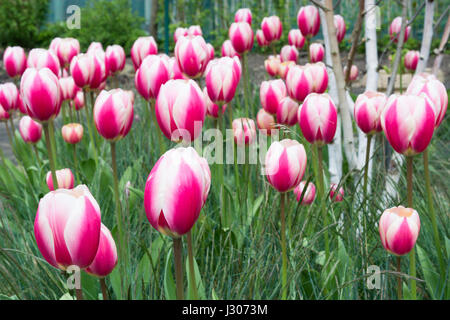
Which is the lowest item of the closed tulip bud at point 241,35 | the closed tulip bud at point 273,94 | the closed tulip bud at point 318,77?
the closed tulip bud at point 273,94

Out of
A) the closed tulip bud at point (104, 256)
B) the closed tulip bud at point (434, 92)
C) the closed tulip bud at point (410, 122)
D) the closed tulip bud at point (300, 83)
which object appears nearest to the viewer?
the closed tulip bud at point (104, 256)

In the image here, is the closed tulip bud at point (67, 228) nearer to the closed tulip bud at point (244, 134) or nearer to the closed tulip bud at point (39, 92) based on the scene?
the closed tulip bud at point (39, 92)

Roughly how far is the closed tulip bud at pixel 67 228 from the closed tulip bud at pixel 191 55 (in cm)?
109

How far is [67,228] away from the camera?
2.77 ft

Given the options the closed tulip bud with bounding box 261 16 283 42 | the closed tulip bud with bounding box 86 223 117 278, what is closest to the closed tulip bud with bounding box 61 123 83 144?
the closed tulip bud with bounding box 261 16 283 42

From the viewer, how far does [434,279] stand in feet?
4.85

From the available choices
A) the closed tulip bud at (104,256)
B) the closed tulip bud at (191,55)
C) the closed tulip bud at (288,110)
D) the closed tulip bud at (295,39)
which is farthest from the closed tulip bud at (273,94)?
the closed tulip bud at (295,39)

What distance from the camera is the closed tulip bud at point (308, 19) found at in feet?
9.02

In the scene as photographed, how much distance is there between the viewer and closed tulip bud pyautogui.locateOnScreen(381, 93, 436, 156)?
1.12m

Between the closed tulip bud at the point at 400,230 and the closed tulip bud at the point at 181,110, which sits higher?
the closed tulip bud at the point at 181,110

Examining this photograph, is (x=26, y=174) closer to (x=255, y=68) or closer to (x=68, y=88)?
(x=68, y=88)

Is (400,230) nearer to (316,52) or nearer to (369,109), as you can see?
(369,109)
